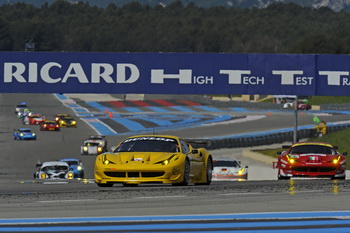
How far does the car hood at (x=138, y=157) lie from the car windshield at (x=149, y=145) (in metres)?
0.45

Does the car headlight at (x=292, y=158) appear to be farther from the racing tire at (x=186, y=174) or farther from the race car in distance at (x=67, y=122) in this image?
the race car in distance at (x=67, y=122)

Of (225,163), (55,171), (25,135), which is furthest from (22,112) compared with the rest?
(225,163)

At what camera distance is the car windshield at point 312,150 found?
24234 millimetres

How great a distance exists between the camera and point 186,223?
1023cm

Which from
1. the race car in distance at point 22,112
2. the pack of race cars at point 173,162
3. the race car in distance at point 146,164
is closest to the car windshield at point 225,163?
the pack of race cars at point 173,162

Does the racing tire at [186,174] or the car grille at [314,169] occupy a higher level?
the racing tire at [186,174]

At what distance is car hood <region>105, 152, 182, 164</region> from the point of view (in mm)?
17312

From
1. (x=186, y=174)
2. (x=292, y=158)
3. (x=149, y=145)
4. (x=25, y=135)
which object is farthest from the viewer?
(x=25, y=135)

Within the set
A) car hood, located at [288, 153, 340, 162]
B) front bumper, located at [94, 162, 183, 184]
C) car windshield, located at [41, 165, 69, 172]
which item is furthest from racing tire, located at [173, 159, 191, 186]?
car windshield, located at [41, 165, 69, 172]

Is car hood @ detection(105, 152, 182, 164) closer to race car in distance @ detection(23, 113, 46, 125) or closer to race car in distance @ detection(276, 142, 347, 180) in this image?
race car in distance @ detection(276, 142, 347, 180)

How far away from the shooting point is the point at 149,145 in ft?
60.0

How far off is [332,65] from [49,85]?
9883mm

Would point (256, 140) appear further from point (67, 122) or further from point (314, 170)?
point (314, 170)

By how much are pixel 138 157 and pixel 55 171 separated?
1634cm
